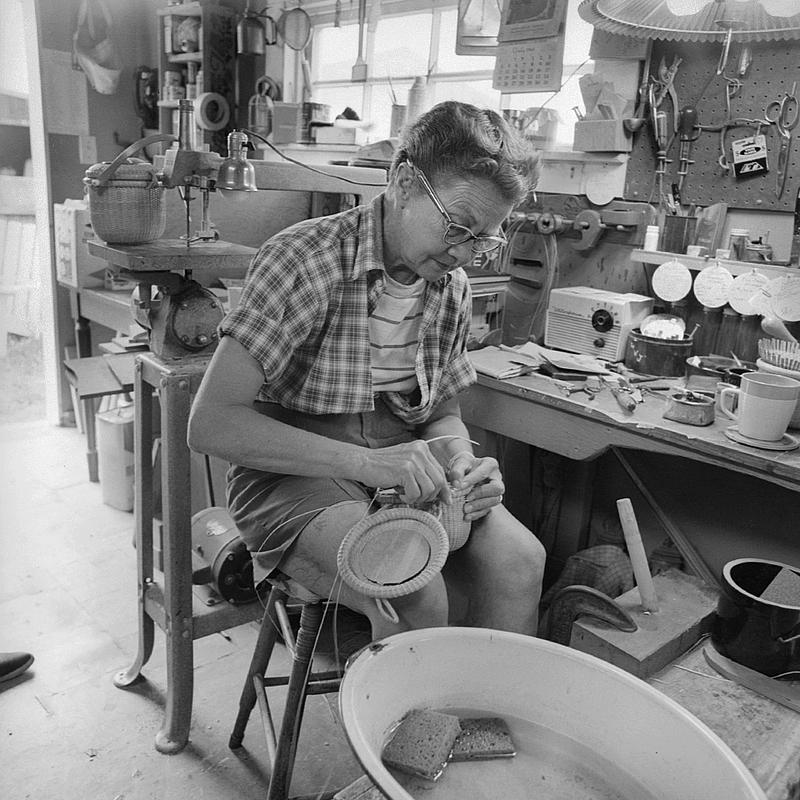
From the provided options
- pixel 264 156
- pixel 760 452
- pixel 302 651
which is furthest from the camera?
pixel 264 156

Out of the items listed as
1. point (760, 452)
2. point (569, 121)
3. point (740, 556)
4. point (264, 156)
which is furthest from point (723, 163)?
point (264, 156)

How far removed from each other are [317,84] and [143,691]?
292 cm

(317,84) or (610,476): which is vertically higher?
(317,84)

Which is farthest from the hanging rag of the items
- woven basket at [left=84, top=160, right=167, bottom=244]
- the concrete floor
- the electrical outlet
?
woven basket at [left=84, top=160, right=167, bottom=244]

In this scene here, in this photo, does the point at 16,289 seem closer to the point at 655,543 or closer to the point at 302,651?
the point at 302,651

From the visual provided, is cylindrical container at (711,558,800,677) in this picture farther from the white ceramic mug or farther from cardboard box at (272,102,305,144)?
cardboard box at (272,102,305,144)

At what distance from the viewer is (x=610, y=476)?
99.4 inches

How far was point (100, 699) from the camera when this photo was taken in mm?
2010

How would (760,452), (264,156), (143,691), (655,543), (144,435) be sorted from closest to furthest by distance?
1. (760,452)
2. (144,435)
3. (143,691)
4. (655,543)
5. (264,156)

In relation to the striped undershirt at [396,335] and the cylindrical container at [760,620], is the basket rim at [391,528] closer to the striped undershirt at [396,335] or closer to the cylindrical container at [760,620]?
the striped undershirt at [396,335]

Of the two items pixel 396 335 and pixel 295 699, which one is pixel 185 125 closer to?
pixel 396 335

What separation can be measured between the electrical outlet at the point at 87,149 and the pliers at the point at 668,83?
308 cm

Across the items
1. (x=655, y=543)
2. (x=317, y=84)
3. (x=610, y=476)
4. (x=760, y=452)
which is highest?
(x=317, y=84)

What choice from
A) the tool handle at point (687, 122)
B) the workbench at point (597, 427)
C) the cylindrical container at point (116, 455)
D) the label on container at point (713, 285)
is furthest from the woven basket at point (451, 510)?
the cylindrical container at point (116, 455)
